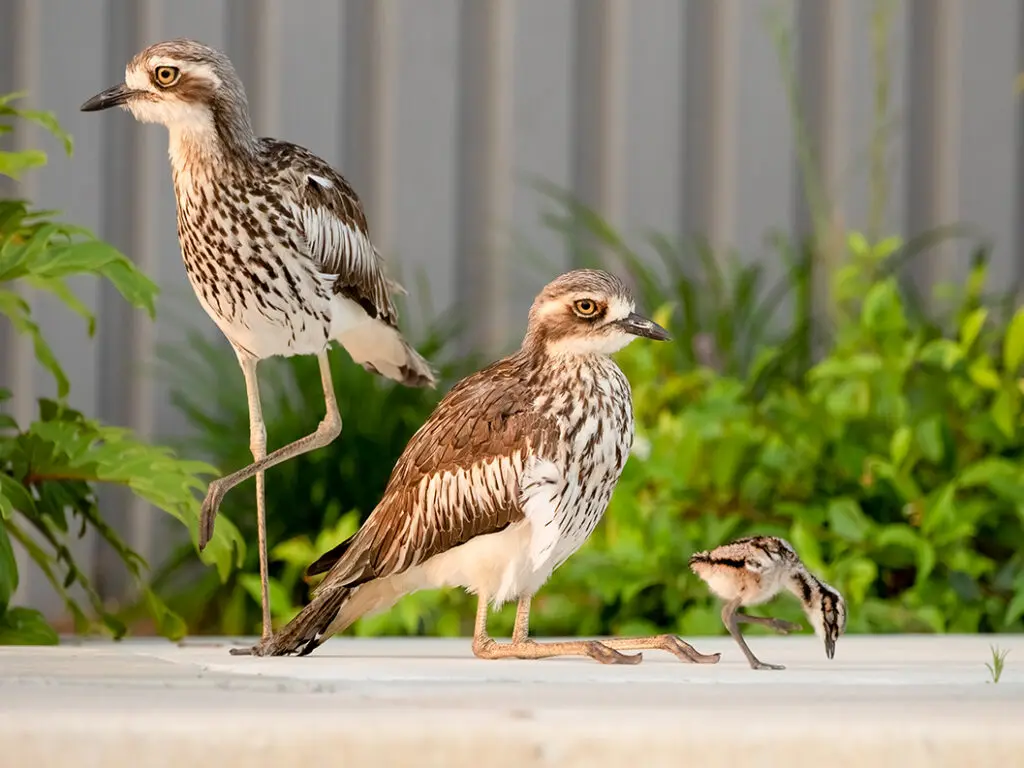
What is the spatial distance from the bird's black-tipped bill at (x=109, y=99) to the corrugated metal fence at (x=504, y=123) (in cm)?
269

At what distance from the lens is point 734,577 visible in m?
1.93

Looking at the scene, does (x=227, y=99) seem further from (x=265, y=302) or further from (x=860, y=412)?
(x=860, y=412)

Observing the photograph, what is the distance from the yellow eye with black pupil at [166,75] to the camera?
1886 mm

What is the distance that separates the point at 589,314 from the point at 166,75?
0.61m

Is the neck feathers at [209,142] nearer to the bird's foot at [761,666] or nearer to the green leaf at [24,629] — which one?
the bird's foot at [761,666]

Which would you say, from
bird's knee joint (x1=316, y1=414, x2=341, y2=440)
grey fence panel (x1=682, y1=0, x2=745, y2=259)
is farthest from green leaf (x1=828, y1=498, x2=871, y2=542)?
grey fence panel (x1=682, y1=0, x2=745, y2=259)

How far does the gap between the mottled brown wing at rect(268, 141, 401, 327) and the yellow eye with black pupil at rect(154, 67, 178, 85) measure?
0.17m

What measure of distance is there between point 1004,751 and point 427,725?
1.80 feet

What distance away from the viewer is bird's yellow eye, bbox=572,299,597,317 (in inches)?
73.4

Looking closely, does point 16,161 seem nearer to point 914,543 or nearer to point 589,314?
point 589,314

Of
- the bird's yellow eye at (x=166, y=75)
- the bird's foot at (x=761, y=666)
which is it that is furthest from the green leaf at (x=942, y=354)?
the bird's yellow eye at (x=166, y=75)

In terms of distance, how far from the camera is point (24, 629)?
8.79ft

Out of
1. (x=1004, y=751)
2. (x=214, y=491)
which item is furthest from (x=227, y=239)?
(x=1004, y=751)

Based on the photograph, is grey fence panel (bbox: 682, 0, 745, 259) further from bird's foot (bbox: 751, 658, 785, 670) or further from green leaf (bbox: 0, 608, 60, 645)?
bird's foot (bbox: 751, 658, 785, 670)
